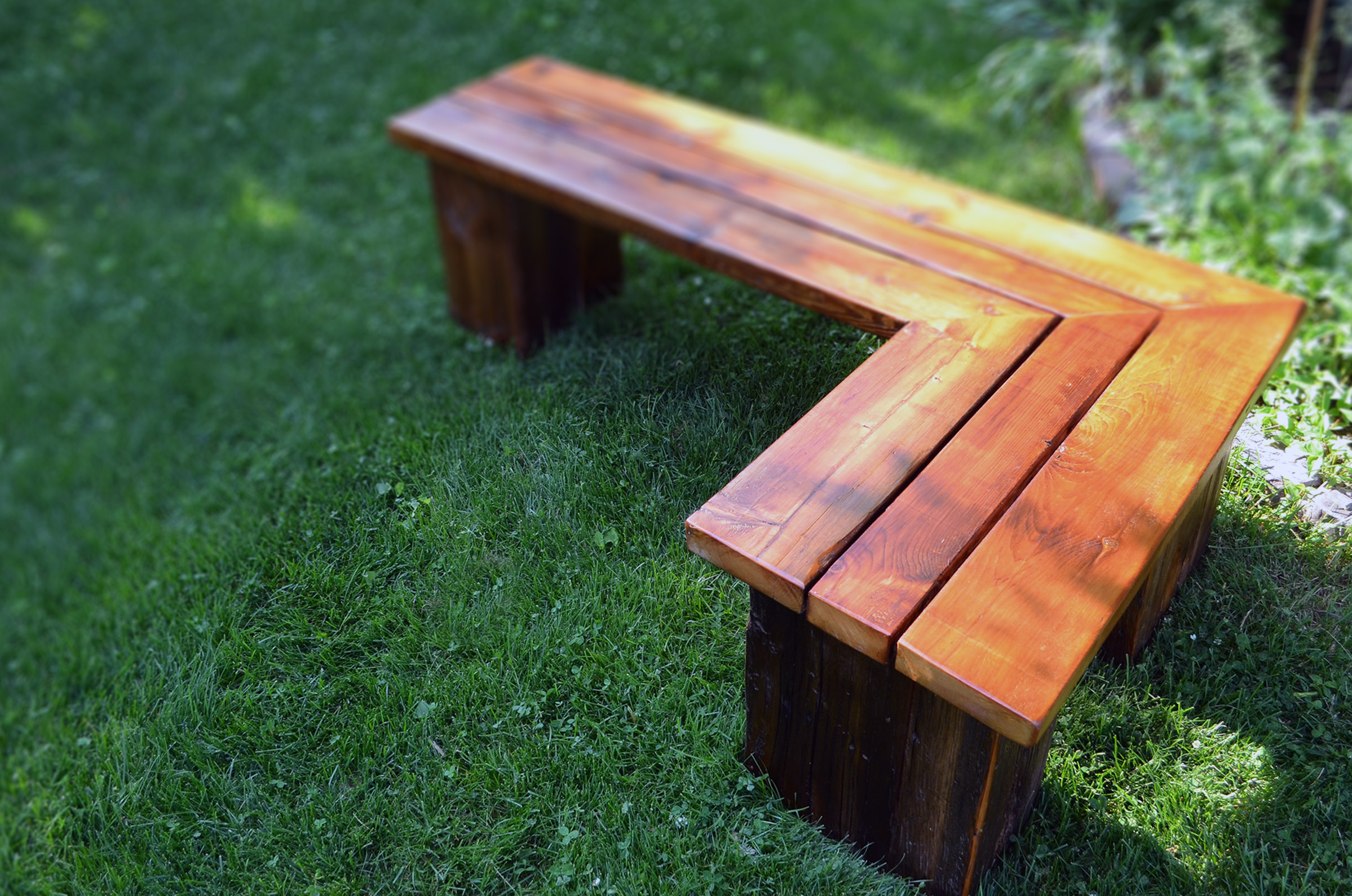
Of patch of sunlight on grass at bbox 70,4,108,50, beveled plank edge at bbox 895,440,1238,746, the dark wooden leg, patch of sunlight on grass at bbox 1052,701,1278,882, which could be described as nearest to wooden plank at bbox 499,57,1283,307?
the dark wooden leg

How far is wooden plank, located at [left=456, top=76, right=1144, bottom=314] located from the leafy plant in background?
0.64m

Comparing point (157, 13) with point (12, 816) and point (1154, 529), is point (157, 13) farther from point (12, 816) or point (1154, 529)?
point (1154, 529)

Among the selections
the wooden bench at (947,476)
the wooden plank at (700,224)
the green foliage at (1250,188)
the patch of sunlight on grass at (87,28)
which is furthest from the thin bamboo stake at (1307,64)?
the patch of sunlight on grass at (87,28)

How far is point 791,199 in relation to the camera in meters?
3.05

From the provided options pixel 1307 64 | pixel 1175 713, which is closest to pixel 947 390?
pixel 1175 713

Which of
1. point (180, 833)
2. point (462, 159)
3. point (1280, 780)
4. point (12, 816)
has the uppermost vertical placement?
point (462, 159)

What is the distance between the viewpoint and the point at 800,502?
1964 millimetres

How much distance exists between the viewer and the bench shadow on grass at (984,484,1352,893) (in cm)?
210

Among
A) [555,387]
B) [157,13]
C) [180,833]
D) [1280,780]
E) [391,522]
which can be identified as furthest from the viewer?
[157,13]

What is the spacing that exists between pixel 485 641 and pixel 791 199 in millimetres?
1525

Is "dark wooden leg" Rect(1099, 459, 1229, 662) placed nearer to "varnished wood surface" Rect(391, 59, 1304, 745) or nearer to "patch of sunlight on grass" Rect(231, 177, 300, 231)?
"varnished wood surface" Rect(391, 59, 1304, 745)

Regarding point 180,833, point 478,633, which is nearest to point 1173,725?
point 478,633

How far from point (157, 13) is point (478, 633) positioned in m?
5.47

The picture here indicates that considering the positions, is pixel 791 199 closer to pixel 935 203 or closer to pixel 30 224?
pixel 935 203
